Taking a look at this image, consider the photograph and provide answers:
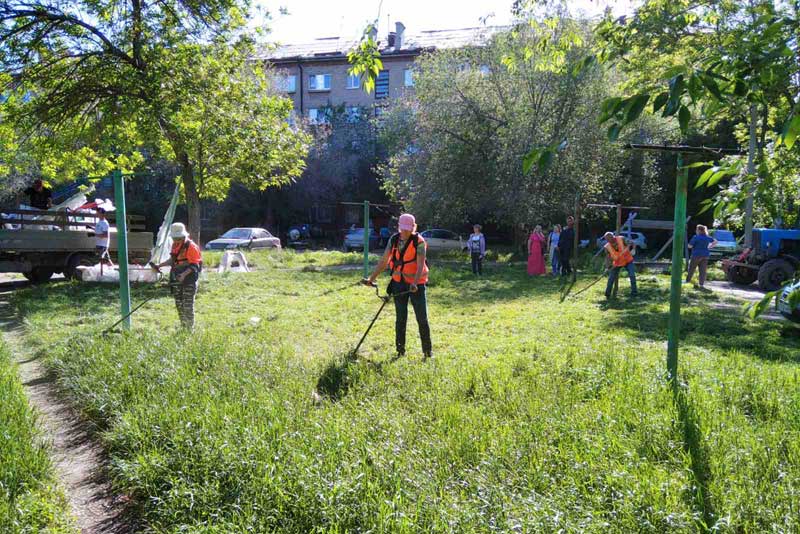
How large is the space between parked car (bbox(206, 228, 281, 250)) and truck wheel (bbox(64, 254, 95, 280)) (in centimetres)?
990

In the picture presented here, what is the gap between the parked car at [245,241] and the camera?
979 inches

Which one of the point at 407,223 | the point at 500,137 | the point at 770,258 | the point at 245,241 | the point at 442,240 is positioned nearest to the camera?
the point at 407,223

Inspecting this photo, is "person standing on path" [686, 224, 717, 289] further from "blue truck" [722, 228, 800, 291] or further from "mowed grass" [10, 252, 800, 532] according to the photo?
"mowed grass" [10, 252, 800, 532]

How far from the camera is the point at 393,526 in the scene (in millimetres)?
2857

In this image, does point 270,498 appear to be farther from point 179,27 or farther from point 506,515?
point 179,27

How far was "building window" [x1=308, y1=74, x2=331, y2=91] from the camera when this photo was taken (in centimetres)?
4306

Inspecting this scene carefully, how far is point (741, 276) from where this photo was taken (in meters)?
16.1

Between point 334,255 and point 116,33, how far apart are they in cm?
1213

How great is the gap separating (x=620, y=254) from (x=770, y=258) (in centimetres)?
605

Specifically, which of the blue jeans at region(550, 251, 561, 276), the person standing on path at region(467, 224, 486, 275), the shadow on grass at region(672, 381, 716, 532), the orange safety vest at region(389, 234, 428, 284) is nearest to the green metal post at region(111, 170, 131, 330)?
the orange safety vest at region(389, 234, 428, 284)

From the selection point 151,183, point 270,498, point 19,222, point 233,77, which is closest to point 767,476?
point 270,498

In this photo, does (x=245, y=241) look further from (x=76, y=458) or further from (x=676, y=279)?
(x=676, y=279)

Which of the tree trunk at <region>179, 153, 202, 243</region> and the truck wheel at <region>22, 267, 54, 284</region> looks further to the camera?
the tree trunk at <region>179, 153, 202, 243</region>

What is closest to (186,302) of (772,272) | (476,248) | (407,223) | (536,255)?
(407,223)
